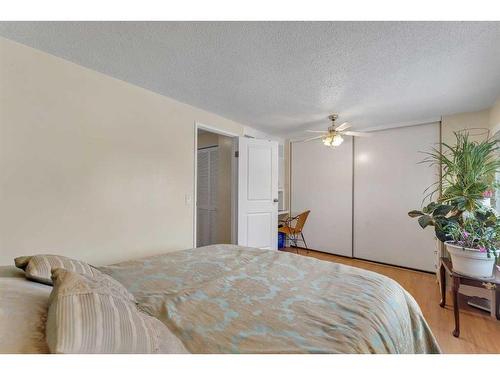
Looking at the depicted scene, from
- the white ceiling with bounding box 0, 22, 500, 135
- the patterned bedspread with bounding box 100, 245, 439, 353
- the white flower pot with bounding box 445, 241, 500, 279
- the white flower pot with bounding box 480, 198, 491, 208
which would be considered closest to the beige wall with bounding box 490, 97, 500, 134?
the white ceiling with bounding box 0, 22, 500, 135

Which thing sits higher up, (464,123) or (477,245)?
(464,123)

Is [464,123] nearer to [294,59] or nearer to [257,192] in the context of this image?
[294,59]

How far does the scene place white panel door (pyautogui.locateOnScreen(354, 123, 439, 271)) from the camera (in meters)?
3.36

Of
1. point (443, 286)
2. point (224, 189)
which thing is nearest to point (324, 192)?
point (224, 189)

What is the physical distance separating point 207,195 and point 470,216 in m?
3.53

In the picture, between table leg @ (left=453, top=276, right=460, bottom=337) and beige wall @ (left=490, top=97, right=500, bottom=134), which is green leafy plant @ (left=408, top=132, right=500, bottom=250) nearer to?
table leg @ (left=453, top=276, right=460, bottom=337)

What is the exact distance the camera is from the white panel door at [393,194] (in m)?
3.36

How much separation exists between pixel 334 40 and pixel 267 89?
0.91m

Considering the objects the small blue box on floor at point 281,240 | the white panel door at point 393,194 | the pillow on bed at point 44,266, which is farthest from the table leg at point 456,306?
the small blue box on floor at point 281,240

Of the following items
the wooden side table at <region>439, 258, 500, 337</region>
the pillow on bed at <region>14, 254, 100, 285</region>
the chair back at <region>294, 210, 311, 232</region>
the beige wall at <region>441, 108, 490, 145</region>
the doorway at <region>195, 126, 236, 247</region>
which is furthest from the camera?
the chair back at <region>294, 210, 311, 232</region>

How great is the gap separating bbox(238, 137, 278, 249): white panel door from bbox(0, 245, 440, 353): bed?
1938mm

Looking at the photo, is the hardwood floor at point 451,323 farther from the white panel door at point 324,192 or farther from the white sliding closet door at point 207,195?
the white sliding closet door at point 207,195

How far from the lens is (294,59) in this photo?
1844 millimetres
